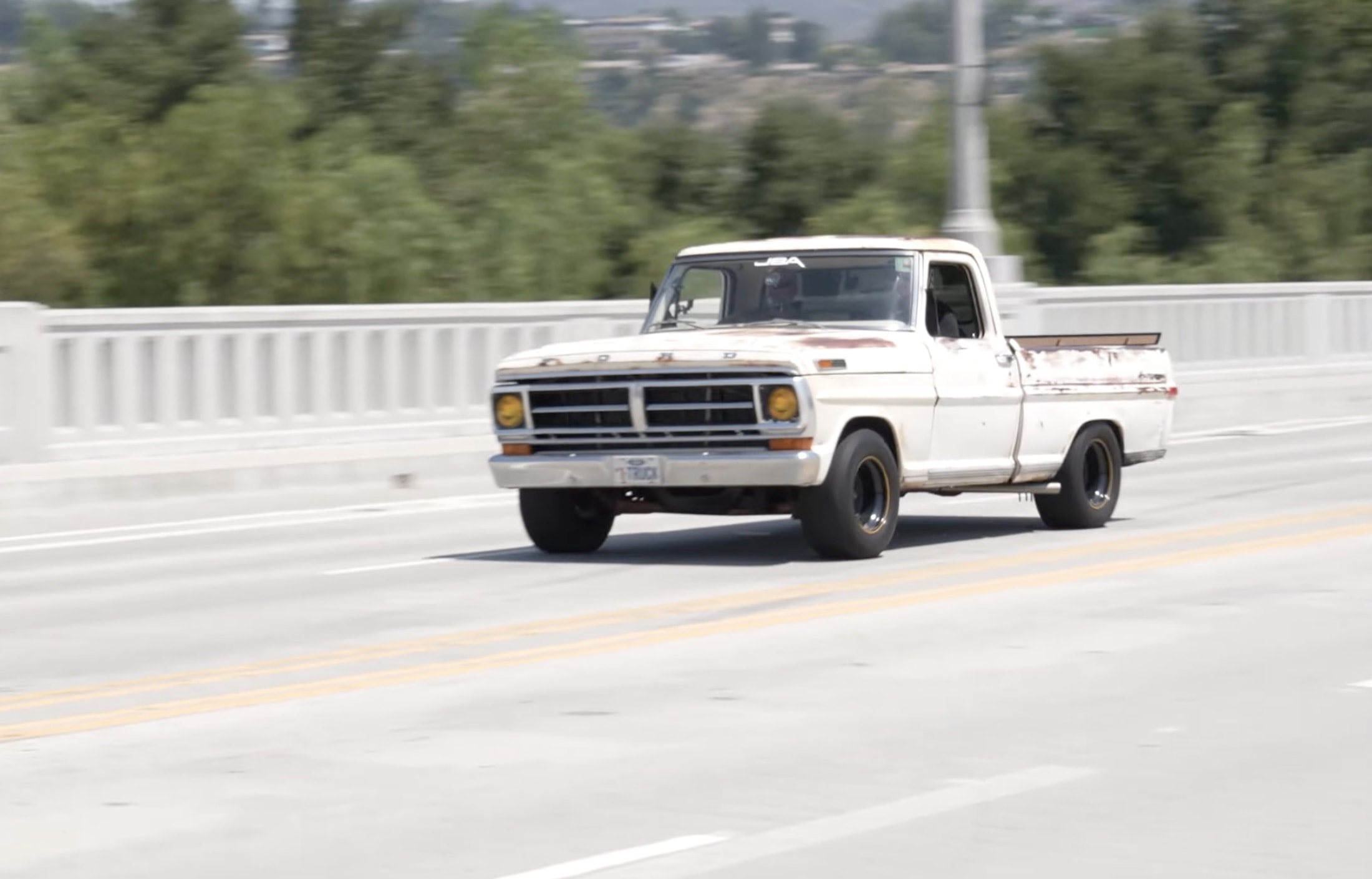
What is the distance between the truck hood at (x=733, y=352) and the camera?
12.7m

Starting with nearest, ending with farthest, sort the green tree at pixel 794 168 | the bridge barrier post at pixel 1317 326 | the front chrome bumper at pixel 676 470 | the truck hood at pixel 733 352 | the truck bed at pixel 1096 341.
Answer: the front chrome bumper at pixel 676 470 < the truck hood at pixel 733 352 < the truck bed at pixel 1096 341 < the bridge barrier post at pixel 1317 326 < the green tree at pixel 794 168

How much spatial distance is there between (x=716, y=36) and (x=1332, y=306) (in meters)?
142

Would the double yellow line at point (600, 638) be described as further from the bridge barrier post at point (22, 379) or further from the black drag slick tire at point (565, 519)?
the bridge barrier post at point (22, 379)

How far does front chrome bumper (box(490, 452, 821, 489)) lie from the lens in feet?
41.2

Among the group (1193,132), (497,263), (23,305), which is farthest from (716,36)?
(23,305)

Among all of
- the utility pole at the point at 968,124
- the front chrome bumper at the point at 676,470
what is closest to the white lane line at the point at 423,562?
the front chrome bumper at the point at 676,470

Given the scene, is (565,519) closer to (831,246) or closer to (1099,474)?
(831,246)

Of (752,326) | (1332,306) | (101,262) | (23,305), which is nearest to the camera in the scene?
(752,326)

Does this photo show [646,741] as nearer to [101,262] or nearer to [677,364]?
[677,364]

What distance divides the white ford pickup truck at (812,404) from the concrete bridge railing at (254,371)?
5.83 meters

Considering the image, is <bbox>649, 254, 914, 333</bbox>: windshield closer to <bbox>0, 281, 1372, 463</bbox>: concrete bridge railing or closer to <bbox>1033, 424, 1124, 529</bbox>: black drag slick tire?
<bbox>1033, 424, 1124, 529</bbox>: black drag slick tire

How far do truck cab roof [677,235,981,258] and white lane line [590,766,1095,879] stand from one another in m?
7.00

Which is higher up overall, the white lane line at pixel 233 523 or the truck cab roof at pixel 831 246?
the truck cab roof at pixel 831 246

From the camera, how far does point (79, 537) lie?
16.2 m
